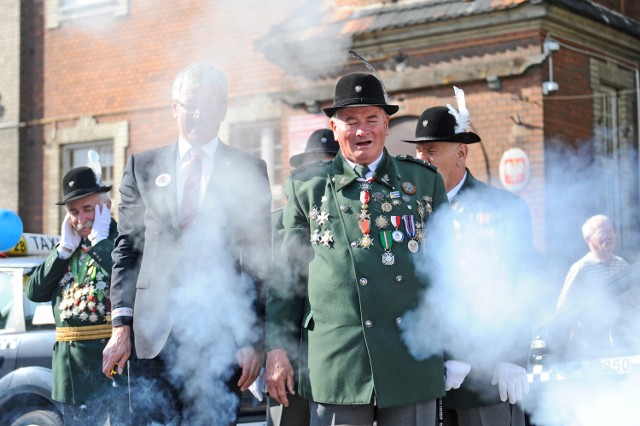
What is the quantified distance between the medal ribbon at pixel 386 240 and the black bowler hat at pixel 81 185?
8.00 feet

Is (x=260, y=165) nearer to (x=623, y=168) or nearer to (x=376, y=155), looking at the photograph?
(x=376, y=155)

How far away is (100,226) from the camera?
5.62m

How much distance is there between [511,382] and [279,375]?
0.97 m

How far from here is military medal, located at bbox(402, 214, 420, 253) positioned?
3685 mm

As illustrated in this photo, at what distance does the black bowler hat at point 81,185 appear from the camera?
561cm

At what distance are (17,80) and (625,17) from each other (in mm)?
9845

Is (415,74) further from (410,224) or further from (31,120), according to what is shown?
(410,224)

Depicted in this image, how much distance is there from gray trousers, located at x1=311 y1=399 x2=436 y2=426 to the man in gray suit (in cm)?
39

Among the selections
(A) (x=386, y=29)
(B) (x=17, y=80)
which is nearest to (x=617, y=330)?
(A) (x=386, y=29)

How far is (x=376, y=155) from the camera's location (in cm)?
380

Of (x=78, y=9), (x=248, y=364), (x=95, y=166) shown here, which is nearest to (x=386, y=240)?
(x=248, y=364)

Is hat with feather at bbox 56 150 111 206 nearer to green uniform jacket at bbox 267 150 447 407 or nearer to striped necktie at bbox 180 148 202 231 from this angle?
striped necktie at bbox 180 148 202 231

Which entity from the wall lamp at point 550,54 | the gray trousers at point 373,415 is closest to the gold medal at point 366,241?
the gray trousers at point 373,415

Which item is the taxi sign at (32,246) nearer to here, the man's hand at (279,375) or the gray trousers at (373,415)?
the man's hand at (279,375)
